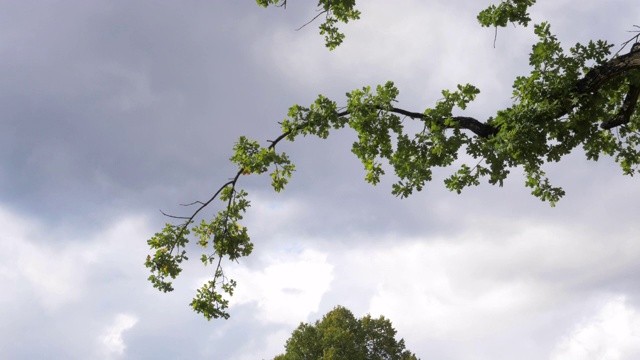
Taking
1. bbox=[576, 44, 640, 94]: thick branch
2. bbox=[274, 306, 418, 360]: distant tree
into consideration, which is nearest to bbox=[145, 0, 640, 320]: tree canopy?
bbox=[576, 44, 640, 94]: thick branch

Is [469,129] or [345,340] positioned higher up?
[345,340]

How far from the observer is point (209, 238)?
44.1 ft

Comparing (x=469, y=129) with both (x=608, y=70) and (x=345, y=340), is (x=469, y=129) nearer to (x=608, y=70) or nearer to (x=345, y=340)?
(x=608, y=70)

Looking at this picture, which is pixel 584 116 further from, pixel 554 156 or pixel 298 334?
pixel 298 334

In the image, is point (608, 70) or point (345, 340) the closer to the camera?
point (608, 70)

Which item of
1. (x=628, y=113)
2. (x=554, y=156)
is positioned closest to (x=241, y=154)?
(x=554, y=156)

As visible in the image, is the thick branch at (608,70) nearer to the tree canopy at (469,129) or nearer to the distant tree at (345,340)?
the tree canopy at (469,129)

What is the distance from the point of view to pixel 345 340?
39031 millimetres

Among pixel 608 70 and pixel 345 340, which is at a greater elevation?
pixel 345 340

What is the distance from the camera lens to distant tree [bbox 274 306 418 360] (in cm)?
3900

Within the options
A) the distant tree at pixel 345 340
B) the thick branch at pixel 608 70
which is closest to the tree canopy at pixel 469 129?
the thick branch at pixel 608 70

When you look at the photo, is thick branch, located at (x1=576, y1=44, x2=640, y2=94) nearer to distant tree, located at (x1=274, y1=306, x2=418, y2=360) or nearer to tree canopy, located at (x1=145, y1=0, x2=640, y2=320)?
tree canopy, located at (x1=145, y1=0, x2=640, y2=320)

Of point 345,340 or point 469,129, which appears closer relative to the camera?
point 469,129

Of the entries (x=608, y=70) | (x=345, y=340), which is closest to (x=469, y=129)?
(x=608, y=70)
